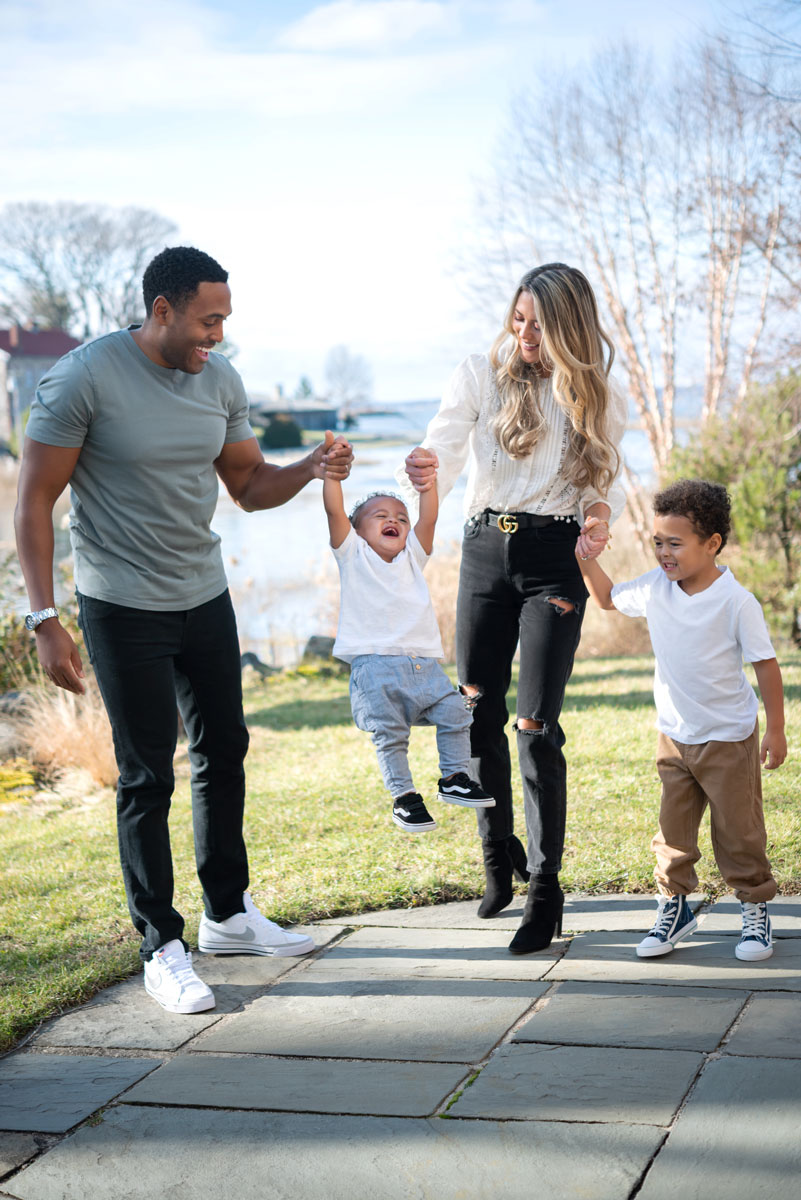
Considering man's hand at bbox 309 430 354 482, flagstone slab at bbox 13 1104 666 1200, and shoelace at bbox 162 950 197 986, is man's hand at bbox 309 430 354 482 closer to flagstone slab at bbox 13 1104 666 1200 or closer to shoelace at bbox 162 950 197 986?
shoelace at bbox 162 950 197 986

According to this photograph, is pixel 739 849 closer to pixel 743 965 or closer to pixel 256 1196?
pixel 743 965

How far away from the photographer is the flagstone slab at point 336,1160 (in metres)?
2.32

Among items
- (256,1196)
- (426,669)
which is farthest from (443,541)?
(256,1196)

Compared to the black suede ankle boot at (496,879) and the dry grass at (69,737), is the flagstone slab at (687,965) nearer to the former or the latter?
the black suede ankle boot at (496,879)

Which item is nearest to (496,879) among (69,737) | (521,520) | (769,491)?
(521,520)

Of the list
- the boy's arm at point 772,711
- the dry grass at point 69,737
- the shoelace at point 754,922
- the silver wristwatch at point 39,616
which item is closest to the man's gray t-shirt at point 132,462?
the silver wristwatch at point 39,616

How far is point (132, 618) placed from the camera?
3.39 metres

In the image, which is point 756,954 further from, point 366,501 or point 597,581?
point 366,501

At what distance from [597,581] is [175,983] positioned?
5.68ft

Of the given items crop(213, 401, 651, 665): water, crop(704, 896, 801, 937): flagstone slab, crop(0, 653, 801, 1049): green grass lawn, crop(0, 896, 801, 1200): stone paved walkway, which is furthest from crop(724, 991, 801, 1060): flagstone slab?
crop(213, 401, 651, 665): water

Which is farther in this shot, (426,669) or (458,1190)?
(426,669)

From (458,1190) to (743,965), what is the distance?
4.43ft

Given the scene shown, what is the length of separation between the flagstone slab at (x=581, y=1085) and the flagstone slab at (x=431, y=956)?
569mm

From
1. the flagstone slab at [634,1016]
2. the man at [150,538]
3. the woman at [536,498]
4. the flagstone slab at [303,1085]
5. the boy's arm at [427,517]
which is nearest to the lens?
the flagstone slab at [303,1085]
